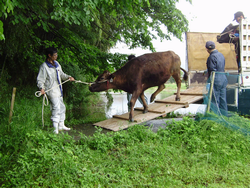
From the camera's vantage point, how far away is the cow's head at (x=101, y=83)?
4.98 meters

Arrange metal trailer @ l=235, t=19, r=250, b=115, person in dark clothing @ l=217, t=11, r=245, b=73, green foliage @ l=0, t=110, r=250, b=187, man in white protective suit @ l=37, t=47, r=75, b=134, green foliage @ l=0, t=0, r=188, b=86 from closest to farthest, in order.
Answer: green foliage @ l=0, t=110, r=250, b=187 < man in white protective suit @ l=37, t=47, r=75, b=134 < green foliage @ l=0, t=0, r=188, b=86 < metal trailer @ l=235, t=19, r=250, b=115 < person in dark clothing @ l=217, t=11, r=245, b=73

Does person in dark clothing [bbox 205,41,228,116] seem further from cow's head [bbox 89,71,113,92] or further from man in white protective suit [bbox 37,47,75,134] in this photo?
man in white protective suit [bbox 37,47,75,134]

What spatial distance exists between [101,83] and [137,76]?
877 mm

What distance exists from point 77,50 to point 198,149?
444 cm

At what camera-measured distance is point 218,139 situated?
4.30 metres

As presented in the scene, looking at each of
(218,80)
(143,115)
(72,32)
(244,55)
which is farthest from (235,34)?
(72,32)

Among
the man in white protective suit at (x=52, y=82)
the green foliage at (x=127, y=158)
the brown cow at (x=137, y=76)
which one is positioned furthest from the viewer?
the brown cow at (x=137, y=76)

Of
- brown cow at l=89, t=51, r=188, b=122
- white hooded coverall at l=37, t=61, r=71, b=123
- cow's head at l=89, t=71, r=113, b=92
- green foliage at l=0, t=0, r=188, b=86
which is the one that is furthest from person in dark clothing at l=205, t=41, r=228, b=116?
white hooded coverall at l=37, t=61, r=71, b=123

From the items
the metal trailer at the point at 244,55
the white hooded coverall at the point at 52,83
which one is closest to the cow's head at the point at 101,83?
the white hooded coverall at the point at 52,83

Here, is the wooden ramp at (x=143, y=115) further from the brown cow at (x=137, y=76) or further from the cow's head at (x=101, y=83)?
the cow's head at (x=101, y=83)

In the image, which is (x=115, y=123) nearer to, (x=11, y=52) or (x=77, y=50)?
(x=77, y=50)

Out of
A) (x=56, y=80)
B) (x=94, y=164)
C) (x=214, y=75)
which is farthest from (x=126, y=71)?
(x=94, y=164)

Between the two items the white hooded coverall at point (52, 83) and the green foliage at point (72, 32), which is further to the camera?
the green foliage at point (72, 32)

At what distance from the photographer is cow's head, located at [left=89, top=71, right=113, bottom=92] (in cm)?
498
